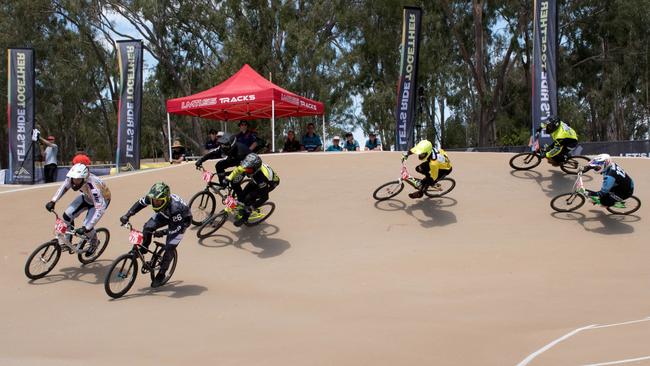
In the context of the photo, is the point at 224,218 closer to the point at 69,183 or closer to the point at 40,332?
the point at 69,183

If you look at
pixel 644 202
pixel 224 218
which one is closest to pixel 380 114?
pixel 644 202

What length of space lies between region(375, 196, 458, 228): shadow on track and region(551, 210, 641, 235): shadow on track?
207 cm

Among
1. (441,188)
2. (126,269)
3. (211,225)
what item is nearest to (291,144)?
(441,188)

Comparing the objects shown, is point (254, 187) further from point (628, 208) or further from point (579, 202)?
point (628, 208)

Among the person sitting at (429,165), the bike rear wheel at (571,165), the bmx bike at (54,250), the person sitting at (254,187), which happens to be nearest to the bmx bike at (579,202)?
the bike rear wheel at (571,165)

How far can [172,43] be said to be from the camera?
3859 cm

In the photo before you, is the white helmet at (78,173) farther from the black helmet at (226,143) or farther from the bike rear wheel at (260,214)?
the bike rear wheel at (260,214)

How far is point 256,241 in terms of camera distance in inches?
402

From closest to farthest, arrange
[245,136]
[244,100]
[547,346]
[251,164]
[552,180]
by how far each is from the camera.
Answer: [547,346] → [251,164] → [552,180] → [245,136] → [244,100]

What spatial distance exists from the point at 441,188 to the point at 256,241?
4.21 meters

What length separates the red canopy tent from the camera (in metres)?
17.7

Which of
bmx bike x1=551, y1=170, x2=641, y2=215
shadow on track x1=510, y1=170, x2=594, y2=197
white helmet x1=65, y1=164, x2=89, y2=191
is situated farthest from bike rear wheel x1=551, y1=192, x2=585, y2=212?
white helmet x1=65, y1=164, x2=89, y2=191

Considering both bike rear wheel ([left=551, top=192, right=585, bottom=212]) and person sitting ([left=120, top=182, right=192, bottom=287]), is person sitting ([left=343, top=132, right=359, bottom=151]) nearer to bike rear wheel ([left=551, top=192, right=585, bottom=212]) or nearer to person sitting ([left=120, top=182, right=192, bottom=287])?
bike rear wheel ([left=551, top=192, right=585, bottom=212])

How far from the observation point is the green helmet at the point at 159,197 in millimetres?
7754
